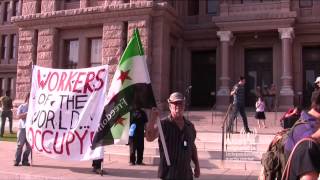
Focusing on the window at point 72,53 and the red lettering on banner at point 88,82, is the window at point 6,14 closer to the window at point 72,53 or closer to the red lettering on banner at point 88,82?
the window at point 72,53

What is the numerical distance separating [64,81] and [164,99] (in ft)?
39.3

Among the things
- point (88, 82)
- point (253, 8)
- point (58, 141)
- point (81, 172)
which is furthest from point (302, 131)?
point (253, 8)

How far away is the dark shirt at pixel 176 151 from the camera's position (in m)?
5.00

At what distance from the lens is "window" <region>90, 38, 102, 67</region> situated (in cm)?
2388

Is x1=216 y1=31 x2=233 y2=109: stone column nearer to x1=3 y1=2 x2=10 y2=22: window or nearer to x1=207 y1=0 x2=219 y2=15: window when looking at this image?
x1=207 y1=0 x2=219 y2=15: window

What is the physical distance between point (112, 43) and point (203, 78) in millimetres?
6883

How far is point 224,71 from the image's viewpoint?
23422 millimetres

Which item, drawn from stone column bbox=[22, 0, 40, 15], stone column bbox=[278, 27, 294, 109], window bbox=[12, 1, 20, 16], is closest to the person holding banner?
stone column bbox=[278, 27, 294, 109]

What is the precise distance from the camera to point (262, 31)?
2353 cm

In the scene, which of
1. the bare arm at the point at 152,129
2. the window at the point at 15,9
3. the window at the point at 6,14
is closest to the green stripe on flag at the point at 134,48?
the bare arm at the point at 152,129

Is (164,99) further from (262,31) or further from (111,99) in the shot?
(111,99)

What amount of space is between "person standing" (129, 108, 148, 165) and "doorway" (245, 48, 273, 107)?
561 inches

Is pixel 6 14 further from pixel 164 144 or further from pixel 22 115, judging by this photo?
pixel 164 144

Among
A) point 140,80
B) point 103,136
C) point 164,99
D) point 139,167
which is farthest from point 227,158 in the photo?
point 164,99
